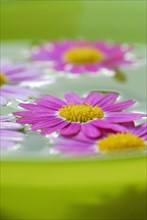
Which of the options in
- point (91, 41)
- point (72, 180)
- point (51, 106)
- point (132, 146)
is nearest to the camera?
point (72, 180)

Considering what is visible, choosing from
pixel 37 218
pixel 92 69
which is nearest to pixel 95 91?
pixel 92 69

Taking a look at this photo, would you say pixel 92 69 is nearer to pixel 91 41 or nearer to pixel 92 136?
pixel 91 41

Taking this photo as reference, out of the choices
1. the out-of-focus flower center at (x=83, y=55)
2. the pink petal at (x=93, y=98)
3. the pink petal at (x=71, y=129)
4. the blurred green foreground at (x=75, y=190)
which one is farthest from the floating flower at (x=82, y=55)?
the blurred green foreground at (x=75, y=190)

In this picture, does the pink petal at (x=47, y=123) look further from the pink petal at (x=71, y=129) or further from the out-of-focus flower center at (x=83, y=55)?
the out-of-focus flower center at (x=83, y=55)

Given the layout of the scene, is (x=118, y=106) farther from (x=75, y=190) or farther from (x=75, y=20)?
(x=75, y=20)

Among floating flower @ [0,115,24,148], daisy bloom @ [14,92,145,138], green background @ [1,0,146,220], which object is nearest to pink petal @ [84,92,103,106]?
daisy bloom @ [14,92,145,138]

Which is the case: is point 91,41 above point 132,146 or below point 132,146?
above
